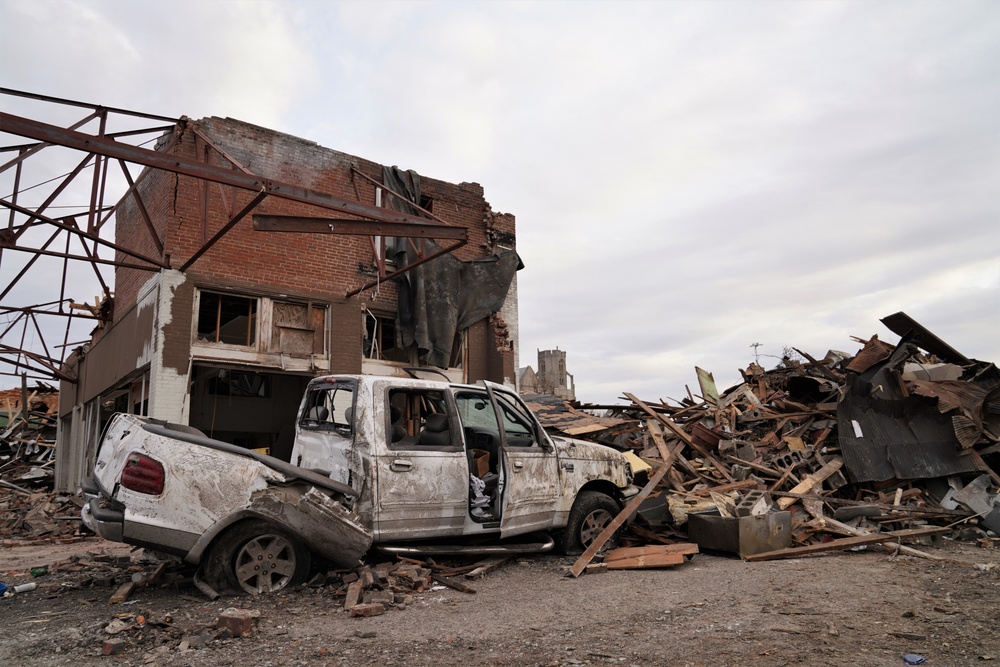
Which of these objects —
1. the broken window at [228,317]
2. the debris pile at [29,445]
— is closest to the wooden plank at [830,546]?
the broken window at [228,317]

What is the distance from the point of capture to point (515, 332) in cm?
1534

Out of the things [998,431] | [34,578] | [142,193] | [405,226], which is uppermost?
[142,193]

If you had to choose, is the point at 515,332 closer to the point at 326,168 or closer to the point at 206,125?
the point at 326,168

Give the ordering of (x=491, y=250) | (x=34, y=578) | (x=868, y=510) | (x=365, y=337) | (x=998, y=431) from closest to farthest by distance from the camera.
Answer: (x=34, y=578) < (x=868, y=510) < (x=998, y=431) < (x=365, y=337) < (x=491, y=250)

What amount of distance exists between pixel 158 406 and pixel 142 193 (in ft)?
18.0

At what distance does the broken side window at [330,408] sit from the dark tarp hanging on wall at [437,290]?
663 cm

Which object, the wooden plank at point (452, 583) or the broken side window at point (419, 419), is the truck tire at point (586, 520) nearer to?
the wooden plank at point (452, 583)

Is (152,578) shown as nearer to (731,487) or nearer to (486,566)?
(486,566)

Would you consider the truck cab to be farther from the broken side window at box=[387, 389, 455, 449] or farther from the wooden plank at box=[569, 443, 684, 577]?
the wooden plank at box=[569, 443, 684, 577]

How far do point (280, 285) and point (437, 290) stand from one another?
10.3ft

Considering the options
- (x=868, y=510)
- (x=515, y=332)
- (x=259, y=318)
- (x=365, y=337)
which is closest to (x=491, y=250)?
(x=515, y=332)

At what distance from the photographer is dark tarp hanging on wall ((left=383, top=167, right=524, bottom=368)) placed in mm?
13555

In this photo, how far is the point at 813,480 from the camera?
941cm

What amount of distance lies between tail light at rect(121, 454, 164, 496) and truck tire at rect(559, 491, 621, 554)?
4.05 meters
